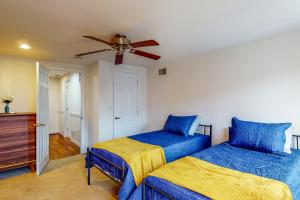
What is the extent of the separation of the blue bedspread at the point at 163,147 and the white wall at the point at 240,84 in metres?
0.54

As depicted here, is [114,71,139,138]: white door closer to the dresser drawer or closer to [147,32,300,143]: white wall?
[147,32,300,143]: white wall

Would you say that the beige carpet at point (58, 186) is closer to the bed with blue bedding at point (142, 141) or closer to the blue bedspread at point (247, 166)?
the bed with blue bedding at point (142, 141)

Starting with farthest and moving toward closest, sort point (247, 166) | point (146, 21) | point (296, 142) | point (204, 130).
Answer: point (204, 130) → point (296, 142) → point (146, 21) → point (247, 166)

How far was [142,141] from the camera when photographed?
3012 millimetres

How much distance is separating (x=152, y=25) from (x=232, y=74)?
181 centimetres

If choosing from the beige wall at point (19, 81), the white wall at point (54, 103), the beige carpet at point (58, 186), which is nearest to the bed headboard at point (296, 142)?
the beige carpet at point (58, 186)

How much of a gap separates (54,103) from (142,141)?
16.7ft

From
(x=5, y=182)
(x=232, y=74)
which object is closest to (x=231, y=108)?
(x=232, y=74)

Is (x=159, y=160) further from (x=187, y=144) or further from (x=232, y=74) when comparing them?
(x=232, y=74)

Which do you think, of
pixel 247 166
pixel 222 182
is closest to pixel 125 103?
pixel 247 166

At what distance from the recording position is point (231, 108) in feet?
10.4

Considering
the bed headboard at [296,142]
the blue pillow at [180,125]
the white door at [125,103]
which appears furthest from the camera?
the white door at [125,103]

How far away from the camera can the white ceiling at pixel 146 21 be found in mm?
1756

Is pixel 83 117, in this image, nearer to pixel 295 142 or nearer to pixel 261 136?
pixel 261 136
